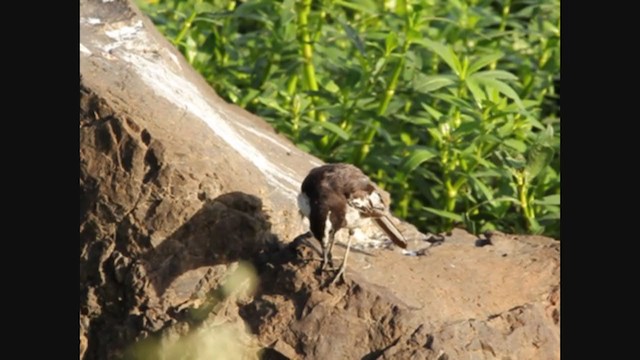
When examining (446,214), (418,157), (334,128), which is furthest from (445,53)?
(446,214)

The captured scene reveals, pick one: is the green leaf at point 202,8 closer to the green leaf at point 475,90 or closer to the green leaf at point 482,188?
the green leaf at point 475,90

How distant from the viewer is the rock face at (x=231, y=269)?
7.88 meters

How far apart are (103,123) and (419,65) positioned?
10.5 ft

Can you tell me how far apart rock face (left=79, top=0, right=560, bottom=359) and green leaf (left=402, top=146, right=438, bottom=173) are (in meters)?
1.32

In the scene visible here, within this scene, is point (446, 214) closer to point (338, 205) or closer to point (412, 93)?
point (412, 93)

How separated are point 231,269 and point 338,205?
64 centimetres

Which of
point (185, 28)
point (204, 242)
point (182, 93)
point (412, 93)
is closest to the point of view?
point (204, 242)

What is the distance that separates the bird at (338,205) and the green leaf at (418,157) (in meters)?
1.68

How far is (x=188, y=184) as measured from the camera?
8305 millimetres

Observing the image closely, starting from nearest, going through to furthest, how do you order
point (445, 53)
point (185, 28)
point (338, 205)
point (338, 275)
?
point (338, 275)
point (338, 205)
point (445, 53)
point (185, 28)

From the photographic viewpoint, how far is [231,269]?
8.18 metres

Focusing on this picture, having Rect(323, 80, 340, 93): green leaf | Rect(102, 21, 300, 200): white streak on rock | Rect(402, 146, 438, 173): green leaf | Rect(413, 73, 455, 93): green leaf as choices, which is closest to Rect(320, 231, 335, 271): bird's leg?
Rect(102, 21, 300, 200): white streak on rock

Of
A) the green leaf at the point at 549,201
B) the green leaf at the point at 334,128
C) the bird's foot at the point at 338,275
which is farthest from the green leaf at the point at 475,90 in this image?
the bird's foot at the point at 338,275

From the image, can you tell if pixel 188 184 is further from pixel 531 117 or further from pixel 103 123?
pixel 531 117
